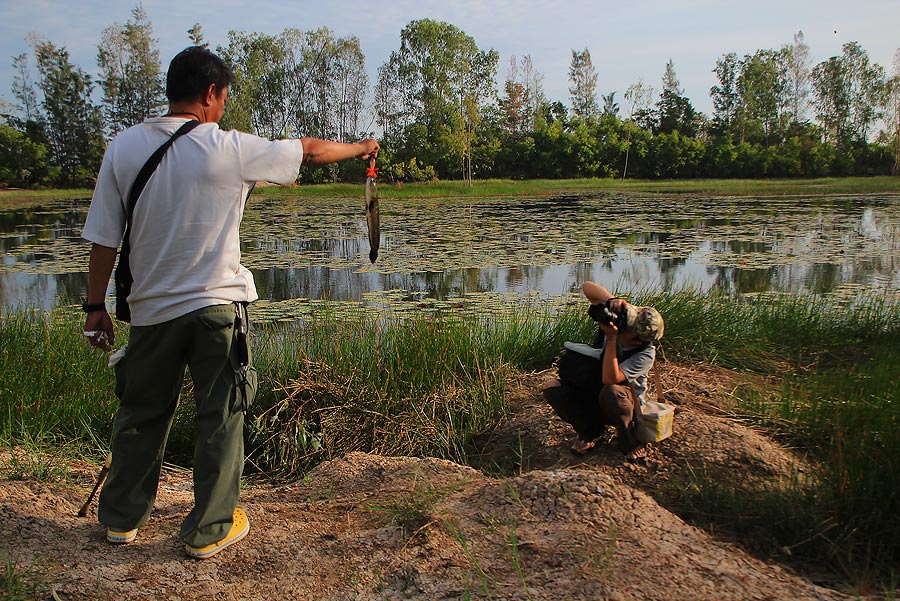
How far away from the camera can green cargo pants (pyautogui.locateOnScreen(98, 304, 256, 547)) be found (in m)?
2.45

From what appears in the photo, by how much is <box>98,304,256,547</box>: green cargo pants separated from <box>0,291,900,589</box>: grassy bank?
147 cm

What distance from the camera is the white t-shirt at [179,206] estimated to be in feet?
7.72

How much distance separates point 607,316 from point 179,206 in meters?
1.93

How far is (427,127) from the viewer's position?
48250 mm

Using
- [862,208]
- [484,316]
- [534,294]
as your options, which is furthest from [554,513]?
[862,208]

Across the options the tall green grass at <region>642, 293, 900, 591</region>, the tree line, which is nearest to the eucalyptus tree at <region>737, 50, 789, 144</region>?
the tree line

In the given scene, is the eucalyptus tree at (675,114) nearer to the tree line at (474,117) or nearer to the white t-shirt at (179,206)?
the tree line at (474,117)

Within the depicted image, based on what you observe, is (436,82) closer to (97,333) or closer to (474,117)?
(474,117)

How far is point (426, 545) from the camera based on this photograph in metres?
2.47

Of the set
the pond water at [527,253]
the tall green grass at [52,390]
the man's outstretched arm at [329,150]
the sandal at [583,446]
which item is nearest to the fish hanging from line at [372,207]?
the man's outstretched arm at [329,150]

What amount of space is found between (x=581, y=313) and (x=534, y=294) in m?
2.91

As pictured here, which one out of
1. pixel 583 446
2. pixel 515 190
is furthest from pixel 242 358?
pixel 515 190

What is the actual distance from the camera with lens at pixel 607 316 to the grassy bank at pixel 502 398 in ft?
2.56

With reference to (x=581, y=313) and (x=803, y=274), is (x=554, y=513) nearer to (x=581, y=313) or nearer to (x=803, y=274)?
(x=581, y=313)
